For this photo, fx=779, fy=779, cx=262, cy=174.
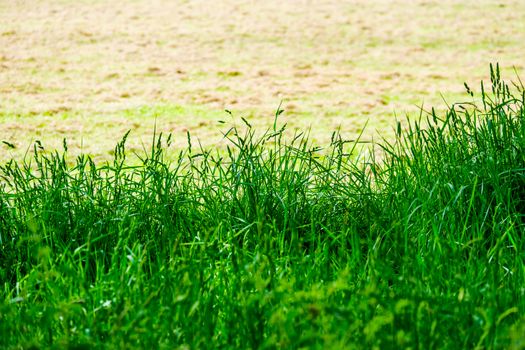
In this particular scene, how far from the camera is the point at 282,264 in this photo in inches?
113

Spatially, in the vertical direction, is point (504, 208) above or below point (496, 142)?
below

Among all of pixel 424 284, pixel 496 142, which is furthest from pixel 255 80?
pixel 424 284

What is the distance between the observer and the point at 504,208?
10.0ft

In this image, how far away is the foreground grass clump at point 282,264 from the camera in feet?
6.86

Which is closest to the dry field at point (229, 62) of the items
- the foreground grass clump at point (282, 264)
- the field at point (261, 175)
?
the field at point (261, 175)

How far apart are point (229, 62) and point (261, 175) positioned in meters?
6.08

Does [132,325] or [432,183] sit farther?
[432,183]

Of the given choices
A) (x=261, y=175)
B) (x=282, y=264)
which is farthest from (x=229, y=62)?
(x=282, y=264)

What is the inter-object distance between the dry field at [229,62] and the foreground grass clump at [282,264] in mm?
2090

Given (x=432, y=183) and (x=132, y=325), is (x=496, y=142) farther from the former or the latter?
(x=132, y=325)

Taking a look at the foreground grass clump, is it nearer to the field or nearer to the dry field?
the field

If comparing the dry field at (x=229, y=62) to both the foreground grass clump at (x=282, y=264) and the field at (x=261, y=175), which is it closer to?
the field at (x=261, y=175)

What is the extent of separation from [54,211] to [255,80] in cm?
553

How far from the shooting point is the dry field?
273 inches
